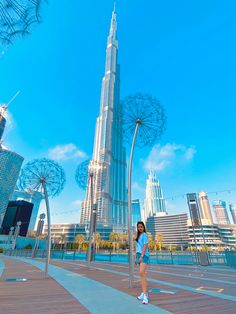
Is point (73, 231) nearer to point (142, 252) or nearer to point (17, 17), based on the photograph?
point (142, 252)

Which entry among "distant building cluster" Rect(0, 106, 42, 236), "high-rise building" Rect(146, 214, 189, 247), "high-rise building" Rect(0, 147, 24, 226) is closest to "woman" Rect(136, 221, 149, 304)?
"distant building cluster" Rect(0, 106, 42, 236)

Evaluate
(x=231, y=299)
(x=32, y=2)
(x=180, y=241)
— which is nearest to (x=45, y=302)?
(x=231, y=299)

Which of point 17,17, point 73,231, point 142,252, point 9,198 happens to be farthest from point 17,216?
point 17,17

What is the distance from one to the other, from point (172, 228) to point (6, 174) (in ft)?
400

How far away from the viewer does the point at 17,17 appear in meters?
3.82

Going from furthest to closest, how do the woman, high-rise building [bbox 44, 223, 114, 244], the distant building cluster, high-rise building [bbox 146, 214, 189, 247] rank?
high-rise building [bbox 146, 214, 189, 247]
high-rise building [bbox 44, 223, 114, 244]
the distant building cluster
the woman

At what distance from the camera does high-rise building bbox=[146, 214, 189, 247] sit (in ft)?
458

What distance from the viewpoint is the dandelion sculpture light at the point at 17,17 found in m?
3.66

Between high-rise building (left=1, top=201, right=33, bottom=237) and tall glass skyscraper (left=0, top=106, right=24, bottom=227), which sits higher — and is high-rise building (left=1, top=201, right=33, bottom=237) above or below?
below

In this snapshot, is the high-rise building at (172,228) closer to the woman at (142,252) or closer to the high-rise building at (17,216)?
the high-rise building at (17,216)

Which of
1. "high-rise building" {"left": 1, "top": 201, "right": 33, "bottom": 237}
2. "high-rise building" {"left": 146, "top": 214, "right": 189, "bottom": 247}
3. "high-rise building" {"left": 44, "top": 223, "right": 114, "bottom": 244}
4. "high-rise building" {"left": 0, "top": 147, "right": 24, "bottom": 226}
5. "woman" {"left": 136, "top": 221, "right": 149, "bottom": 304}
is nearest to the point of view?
"woman" {"left": 136, "top": 221, "right": 149, "bottom": 304}

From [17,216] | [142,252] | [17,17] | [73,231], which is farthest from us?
[73,231]

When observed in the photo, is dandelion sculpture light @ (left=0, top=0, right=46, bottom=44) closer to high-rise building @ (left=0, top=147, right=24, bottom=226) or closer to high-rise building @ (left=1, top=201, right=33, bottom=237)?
high-rise building @ (left=0, top=147, right=24, bottom=226)

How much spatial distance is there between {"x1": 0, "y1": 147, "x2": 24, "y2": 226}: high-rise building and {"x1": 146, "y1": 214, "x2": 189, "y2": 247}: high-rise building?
108430 mm
